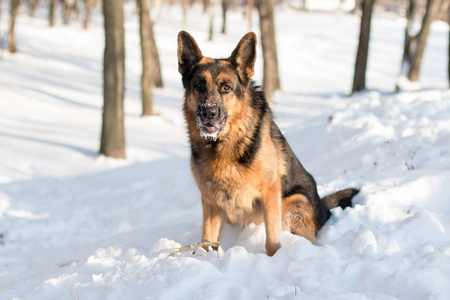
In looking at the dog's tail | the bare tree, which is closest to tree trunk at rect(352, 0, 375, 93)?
the bare tree

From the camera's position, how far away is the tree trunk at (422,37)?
1583cm

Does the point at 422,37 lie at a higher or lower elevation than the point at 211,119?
lower

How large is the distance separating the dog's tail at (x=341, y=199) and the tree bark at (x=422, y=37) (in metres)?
13.5

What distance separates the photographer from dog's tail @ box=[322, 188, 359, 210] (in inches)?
187

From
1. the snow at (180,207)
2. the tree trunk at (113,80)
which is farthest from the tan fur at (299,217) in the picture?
the tree trunk at (113,80)

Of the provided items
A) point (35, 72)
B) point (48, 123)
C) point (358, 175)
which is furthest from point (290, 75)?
point (358, 175)

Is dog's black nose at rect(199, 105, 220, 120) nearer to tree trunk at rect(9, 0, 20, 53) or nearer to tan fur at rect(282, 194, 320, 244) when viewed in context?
tan fur at rect(282, 194, 320, 244)

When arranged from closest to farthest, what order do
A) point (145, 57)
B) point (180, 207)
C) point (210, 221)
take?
point (210, 221), point (180, 207), point (145, 57)

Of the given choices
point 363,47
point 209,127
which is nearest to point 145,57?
point 363,47

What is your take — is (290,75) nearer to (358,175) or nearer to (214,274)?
(358,175)

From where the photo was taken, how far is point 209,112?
3.71 meters

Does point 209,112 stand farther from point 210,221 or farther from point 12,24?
point 12,24

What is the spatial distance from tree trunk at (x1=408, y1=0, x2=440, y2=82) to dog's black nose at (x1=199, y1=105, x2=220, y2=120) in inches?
582

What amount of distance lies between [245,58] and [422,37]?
48.2 ft
